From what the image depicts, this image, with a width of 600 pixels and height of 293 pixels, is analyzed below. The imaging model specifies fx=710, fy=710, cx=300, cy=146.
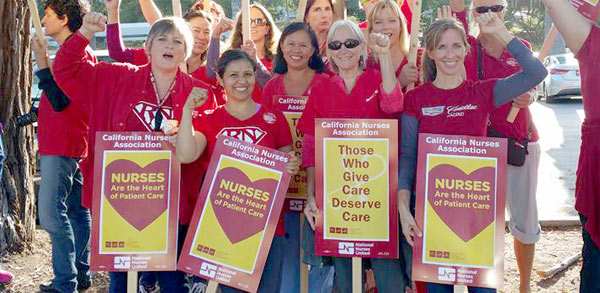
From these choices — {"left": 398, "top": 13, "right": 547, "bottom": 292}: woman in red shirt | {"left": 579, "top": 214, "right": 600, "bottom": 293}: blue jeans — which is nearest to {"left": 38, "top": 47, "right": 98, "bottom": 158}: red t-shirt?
{"left": 398, "top": 13, "right": 547, "bottom": 292}: woman in red shirt

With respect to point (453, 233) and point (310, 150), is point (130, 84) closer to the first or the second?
point (310, 150)

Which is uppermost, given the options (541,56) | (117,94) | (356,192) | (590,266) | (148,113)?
(541,56)

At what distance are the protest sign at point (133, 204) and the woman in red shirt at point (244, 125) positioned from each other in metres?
0.19

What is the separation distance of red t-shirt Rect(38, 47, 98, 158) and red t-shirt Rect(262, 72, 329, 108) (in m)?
1.32

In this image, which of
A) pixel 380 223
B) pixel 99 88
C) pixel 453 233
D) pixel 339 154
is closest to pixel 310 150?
pixel 339 154

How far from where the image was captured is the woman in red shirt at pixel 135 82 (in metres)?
3.97

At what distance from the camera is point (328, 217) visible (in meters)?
3.83

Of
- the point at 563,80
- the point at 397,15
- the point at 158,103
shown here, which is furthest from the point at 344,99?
the point at 563,80

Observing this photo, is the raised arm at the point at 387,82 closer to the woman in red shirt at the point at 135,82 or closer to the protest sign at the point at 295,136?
the protest sign at the point at 295,136

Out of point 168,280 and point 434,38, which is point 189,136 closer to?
point 168,280

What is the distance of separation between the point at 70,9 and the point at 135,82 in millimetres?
1247

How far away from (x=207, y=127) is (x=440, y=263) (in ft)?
4.78

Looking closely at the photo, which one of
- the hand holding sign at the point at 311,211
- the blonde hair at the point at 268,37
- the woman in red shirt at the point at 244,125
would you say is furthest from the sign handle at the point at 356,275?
the blonde hair at the point at 268,37

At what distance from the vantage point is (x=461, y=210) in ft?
12.0
